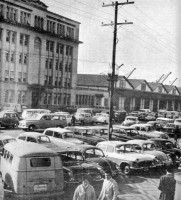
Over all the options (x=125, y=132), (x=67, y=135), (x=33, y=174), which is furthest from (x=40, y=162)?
(x=125, y=132)

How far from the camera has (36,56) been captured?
161ft

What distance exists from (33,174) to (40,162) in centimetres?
48

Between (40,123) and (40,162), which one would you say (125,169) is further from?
(40,123)

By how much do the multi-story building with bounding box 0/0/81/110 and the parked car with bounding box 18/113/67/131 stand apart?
1592 centimetres

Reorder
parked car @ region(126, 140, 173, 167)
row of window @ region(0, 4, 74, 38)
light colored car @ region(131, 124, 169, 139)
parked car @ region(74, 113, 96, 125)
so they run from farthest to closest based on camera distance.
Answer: row of window @ region(0, 4, 74, 38), parked car @ region(74, 113, 96, 125), light colored car @ region(131, 124, 169, 139), parked car @ region(126, 140, 173, 167)

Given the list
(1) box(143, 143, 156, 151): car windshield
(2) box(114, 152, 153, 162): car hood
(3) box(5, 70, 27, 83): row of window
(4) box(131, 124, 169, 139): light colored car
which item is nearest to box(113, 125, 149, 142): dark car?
(4) box(131, 124, 169, 139): light colored car

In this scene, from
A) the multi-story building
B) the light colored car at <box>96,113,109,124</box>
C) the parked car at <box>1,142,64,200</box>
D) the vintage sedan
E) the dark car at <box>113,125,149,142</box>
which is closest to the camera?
the parked car at <box>1,142,64,200</box>

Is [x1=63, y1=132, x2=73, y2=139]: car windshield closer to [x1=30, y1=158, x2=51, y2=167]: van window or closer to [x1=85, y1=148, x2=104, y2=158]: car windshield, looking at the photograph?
[x1=85, y1=148, x2=104, y2=158]: car windshield

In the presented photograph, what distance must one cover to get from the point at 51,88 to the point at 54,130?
34.7 metres

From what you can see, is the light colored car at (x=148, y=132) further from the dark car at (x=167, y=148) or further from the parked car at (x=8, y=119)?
the parked car at (x=8, y=119)

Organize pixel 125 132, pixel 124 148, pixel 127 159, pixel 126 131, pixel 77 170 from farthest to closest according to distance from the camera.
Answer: pixel 126 131, pixel 125 132, pixel 124 148, pixel 127 159, pixel 77 170

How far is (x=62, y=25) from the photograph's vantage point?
175 ft

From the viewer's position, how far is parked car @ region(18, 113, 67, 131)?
24.4 m

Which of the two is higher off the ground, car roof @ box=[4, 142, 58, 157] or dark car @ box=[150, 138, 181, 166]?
car roof @ box=[4, 142, 58, 157]
